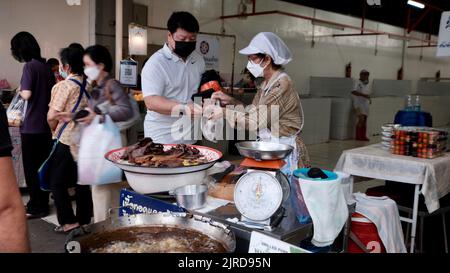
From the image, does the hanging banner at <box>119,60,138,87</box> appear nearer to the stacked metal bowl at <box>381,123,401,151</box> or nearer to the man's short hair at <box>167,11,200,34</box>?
the man's short hair at <box>167,11,200,34</box>

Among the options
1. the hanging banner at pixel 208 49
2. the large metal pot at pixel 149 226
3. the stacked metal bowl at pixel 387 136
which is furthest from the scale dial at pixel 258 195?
the hanging banner at pixel 208 49

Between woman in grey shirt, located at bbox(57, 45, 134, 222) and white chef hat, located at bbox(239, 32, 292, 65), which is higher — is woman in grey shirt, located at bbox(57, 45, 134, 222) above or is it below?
below

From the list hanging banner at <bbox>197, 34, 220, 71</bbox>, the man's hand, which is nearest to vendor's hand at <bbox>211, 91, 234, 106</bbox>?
the man's hand

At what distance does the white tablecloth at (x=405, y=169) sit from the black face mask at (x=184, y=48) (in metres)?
1.86

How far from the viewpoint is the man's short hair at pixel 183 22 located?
6.79 feet

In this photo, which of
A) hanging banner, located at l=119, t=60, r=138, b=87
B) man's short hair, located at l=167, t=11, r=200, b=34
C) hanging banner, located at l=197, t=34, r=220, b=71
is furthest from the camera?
hanging banner, located at l=197, t=34, r=220, b=71

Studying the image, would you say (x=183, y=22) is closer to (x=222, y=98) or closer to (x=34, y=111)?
(x=222, y=98)

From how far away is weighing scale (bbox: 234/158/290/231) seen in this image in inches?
53.7

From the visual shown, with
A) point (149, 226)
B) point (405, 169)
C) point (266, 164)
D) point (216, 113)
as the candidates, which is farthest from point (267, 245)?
point (405, 169)

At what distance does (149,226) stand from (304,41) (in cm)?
1007

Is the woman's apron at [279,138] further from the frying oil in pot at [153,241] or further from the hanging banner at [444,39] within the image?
the hanging banner at [444,39]

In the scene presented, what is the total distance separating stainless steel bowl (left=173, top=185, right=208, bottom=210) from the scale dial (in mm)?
208
